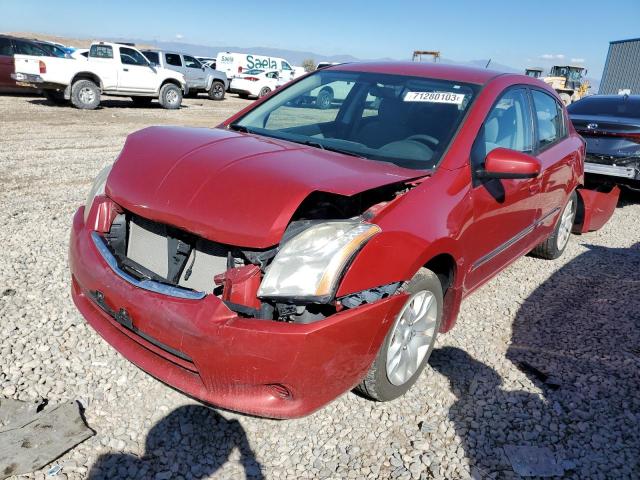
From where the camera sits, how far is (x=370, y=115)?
3506 millimetres

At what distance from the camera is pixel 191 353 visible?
219 cm

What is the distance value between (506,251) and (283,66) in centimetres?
3009

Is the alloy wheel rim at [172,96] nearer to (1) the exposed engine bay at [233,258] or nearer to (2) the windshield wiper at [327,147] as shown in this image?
(2) the windshield wiper at [327,147]

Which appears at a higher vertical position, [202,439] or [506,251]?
[506,251]

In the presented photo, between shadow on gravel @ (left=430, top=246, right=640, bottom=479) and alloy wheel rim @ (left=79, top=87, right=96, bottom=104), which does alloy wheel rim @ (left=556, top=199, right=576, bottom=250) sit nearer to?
shadow on gravel @ (left=430, top=246, right=640, bottom=479)

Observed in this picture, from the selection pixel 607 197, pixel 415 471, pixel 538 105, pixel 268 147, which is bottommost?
pixel 415 471

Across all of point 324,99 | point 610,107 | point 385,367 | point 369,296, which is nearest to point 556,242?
point 324,99

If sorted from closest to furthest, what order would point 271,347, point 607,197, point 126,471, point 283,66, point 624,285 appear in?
point 271,347
point 126,471
point 624,285
point 607,197
point 283,66

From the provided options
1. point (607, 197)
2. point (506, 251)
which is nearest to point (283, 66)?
point (607, 197)

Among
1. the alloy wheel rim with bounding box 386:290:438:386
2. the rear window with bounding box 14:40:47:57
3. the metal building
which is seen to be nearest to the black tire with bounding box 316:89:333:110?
the alloy wheel rim with bounding box 386:290:438:386

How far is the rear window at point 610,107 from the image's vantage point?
25.2 ft

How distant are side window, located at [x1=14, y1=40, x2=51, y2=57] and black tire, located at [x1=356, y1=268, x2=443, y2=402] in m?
17.8

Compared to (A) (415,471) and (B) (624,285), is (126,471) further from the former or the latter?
(B) (624,285)

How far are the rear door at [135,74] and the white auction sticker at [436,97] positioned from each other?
46.9 feet
